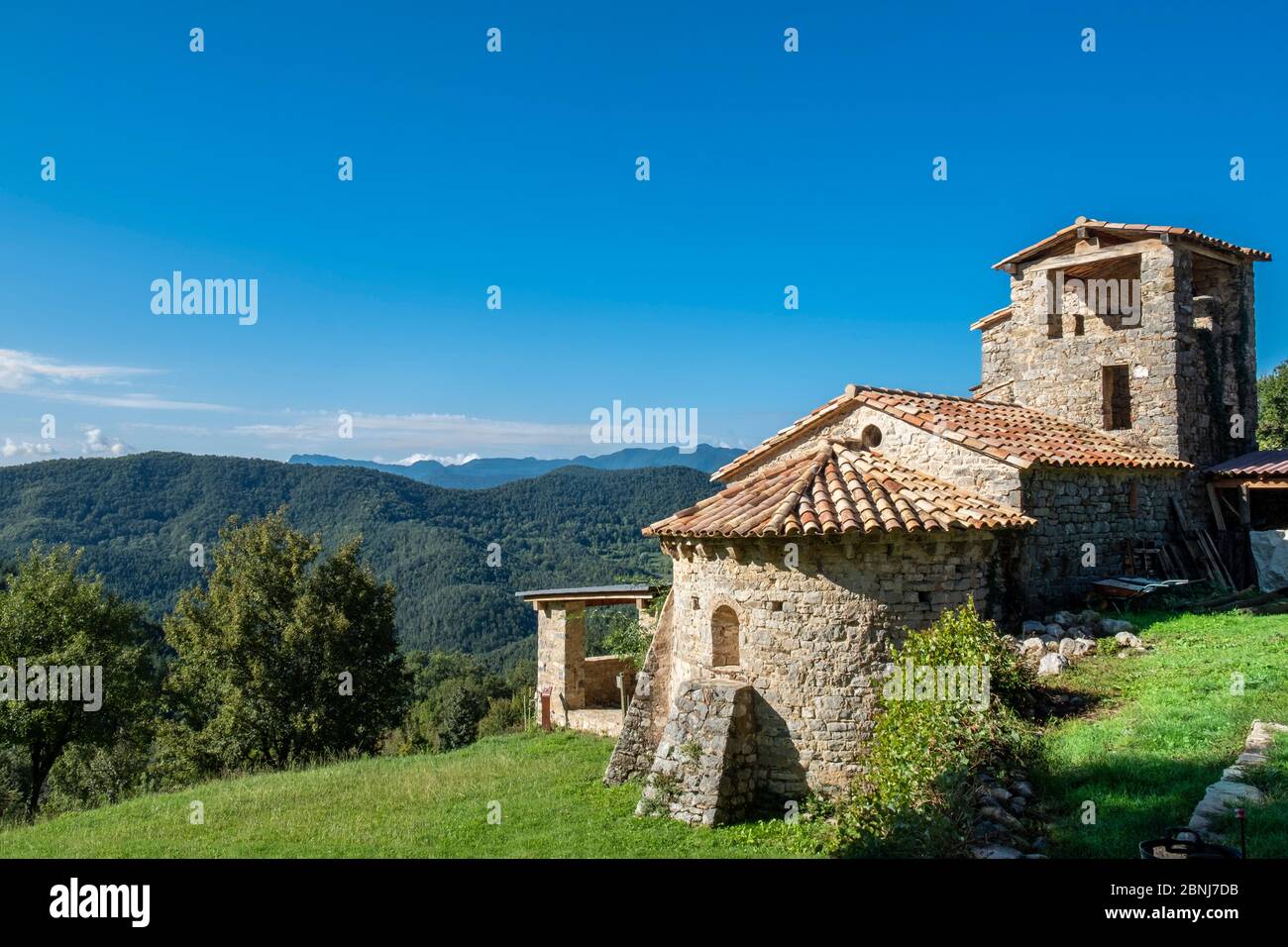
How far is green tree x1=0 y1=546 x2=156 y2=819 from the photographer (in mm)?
22672

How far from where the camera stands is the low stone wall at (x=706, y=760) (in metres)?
11.2

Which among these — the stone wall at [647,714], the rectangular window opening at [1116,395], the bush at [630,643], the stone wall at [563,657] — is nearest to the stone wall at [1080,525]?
the rectangular window opening at [1116,395]

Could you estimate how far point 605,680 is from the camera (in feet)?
67.6

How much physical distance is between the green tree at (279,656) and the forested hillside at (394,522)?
4128cm

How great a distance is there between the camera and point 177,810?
44.5 feet

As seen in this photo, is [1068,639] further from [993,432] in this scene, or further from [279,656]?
[279,656]

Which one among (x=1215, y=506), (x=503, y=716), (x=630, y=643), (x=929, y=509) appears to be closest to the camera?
(x=929, y=509)

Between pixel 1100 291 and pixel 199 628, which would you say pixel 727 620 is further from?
pixel 199 628

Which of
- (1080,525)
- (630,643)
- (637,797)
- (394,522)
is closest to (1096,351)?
(1080,525)

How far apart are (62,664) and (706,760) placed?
20787 mm

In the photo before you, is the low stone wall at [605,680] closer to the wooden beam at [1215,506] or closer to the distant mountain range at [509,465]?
the wooden beam at [1215,506]

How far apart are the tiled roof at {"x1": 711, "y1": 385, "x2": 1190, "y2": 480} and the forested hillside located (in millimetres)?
50471

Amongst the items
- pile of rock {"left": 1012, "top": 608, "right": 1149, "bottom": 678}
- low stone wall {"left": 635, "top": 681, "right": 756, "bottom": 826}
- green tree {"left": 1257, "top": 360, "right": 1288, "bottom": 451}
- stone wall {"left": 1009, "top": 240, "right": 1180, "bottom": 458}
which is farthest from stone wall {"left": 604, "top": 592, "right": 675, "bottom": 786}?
green tree {"left": 1257, "top": 360, "right": 1288, "bottom": 451}
